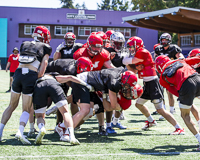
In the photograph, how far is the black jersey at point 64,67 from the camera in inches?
209

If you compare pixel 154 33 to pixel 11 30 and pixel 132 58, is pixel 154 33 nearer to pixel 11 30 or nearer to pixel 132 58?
pixel 11 30

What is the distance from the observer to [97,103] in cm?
541

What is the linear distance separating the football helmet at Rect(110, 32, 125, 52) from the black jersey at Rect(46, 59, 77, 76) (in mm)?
1303

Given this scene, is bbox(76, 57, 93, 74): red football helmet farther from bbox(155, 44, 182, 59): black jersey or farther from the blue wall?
the blue wall

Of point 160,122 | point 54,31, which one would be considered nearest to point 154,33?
point 54,31

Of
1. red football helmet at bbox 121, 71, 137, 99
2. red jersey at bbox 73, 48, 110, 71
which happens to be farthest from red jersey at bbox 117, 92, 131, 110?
red jersey at bbox 73, 48, 110, 71

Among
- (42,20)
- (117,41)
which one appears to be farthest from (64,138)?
(42,20)

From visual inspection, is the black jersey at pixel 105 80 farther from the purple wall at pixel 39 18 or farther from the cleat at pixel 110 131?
the purple wall at pixel 39 18

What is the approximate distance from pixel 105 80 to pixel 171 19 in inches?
812

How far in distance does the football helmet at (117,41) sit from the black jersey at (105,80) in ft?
4.54

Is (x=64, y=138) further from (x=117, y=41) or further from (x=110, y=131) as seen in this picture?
(x=117, y=41)

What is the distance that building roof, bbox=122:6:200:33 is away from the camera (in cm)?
2216

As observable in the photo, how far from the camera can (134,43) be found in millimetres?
5824

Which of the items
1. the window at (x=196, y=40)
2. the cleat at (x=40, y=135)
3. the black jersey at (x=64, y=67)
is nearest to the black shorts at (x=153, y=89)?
the black jersey at (x=64, y=67)
